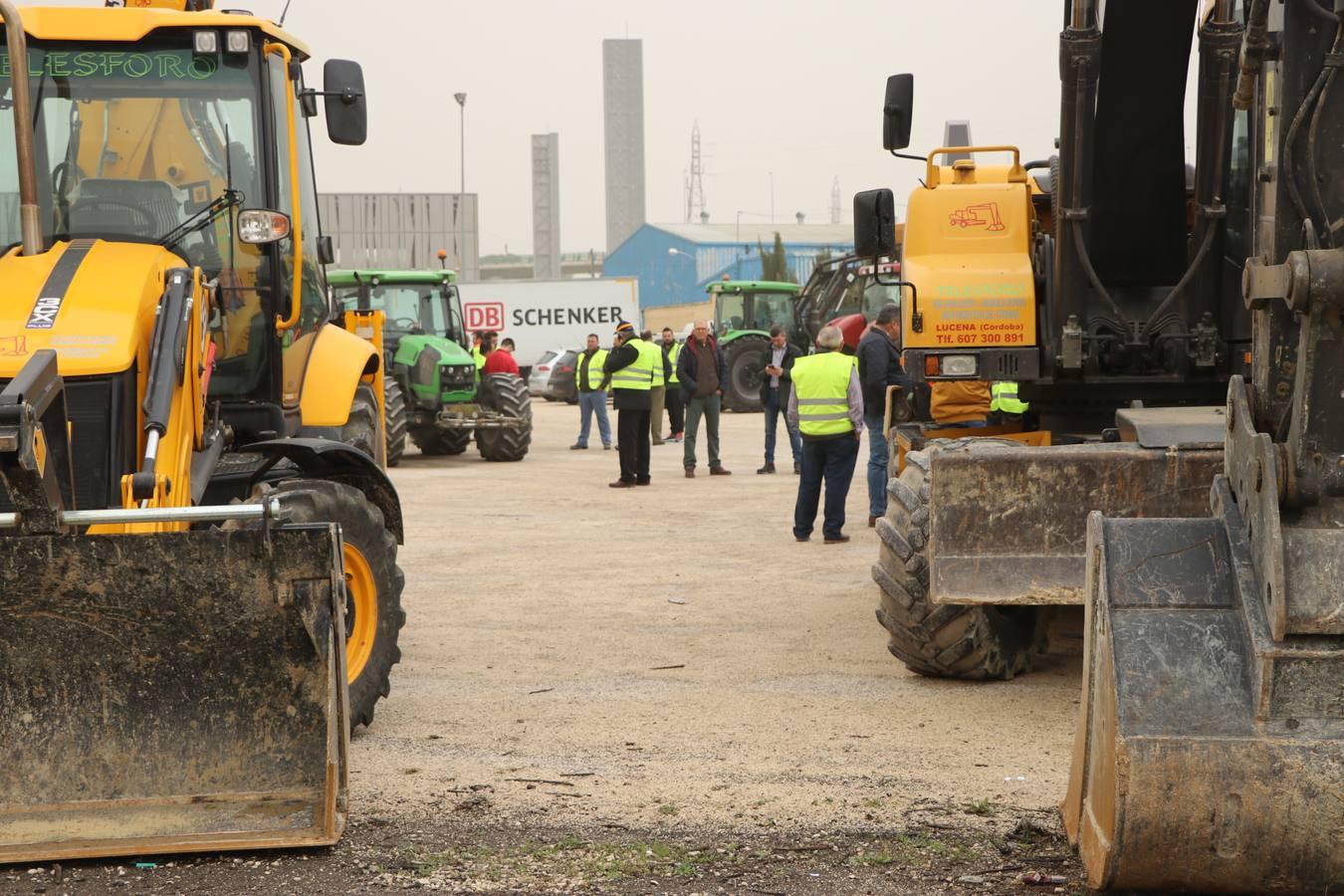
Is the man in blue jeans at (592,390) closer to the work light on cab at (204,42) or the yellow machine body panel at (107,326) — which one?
the work light on cab at (204,42)

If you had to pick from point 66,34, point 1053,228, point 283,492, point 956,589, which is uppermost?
point 66,34

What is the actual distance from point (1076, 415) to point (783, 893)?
435 centimetres

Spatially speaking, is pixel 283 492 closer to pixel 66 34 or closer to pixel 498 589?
pixel 66 34

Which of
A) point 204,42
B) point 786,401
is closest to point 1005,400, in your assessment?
point 204,42

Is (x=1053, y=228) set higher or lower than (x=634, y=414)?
higher

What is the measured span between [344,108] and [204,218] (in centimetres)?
82

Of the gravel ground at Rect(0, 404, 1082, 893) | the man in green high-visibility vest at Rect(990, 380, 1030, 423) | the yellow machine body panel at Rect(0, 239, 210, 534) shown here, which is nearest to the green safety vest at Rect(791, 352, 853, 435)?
the gravel ground at Rect(0, 404, 1082, 893)

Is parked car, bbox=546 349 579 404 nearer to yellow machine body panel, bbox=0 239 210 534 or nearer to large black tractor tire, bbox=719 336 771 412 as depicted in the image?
large black tractor tire, bbox=719 336 771 412

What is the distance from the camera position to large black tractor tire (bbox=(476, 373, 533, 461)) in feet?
68.2

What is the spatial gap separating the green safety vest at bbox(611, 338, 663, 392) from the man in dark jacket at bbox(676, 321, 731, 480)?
4.14ft

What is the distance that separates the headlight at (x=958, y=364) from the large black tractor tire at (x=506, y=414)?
13297mm

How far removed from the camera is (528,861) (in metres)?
4.93

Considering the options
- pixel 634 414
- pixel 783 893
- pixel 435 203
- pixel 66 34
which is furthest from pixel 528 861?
pixel 435 203

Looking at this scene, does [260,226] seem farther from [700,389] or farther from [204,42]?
[700,389]
